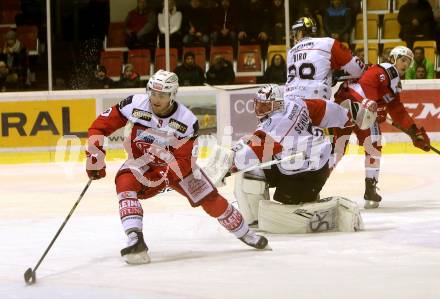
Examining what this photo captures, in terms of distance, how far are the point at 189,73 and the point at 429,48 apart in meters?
2.84

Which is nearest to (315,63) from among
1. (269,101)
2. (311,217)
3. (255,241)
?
(269,101)

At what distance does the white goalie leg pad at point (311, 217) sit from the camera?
6.53 meters

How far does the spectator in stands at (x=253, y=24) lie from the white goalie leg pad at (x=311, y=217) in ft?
21.2

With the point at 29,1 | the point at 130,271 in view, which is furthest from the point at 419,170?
the point at 29,1

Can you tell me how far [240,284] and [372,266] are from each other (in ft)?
2.60

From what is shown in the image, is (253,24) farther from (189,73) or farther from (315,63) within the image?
(315,63)

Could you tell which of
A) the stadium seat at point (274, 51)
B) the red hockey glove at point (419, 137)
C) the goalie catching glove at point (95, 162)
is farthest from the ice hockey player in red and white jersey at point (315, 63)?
the stadium seat at point (274, 51)

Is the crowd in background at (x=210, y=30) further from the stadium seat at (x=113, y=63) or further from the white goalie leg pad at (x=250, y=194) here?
the white goalie leg pad at (x=250, y=194)

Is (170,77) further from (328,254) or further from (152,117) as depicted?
(328,254)

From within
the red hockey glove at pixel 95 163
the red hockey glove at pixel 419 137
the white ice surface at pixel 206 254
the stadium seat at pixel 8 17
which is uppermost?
the stadium seat at pixel 8 17

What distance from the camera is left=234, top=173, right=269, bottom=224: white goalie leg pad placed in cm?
674

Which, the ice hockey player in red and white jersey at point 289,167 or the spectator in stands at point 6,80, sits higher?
the spectator in stands at point 6,80

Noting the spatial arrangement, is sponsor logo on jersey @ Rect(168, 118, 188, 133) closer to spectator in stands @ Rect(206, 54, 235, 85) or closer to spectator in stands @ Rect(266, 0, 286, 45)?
spectator in stands @ Rect(206, 54, 235, 85)

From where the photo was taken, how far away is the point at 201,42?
13039 millimetres
